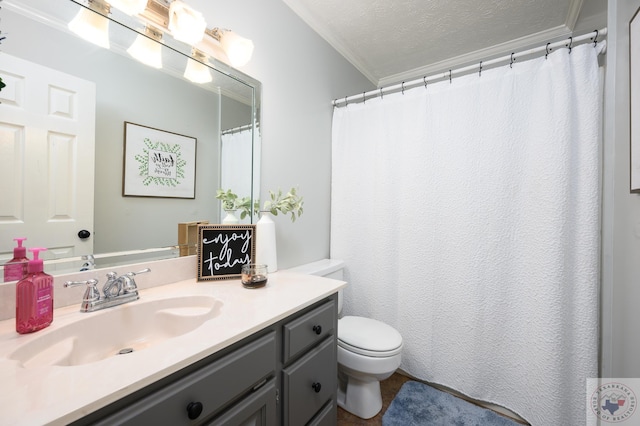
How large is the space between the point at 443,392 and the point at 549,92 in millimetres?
1775

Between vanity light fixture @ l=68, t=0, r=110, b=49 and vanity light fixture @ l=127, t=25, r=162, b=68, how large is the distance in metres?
0.08

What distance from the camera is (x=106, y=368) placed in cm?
55

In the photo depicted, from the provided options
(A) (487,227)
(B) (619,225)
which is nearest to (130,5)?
(A) (487,227)

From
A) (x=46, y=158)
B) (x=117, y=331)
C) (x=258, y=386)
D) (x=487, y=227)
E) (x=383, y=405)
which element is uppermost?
(x=46, y=158)

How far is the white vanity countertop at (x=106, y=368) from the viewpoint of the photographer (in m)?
0.43

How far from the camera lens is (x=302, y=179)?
5.74 feet

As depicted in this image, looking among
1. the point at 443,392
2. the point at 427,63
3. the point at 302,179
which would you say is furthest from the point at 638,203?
the point at 427,63

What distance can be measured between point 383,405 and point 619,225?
145cm

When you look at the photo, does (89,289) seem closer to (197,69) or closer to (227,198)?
(227,198)

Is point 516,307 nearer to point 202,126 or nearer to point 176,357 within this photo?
point 176,357

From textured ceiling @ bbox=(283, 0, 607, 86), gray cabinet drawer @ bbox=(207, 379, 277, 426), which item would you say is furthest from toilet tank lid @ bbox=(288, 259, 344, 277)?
textured ceiling @ bbox=(283, 0, 607, 86)

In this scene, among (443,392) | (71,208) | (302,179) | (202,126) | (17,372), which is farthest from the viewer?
(302,179)

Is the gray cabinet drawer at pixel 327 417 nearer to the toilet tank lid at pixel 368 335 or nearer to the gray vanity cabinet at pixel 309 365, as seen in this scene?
the gray vanity cabinet at pixel 309 365

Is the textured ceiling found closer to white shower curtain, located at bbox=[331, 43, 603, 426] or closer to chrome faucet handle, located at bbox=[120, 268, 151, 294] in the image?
white shower curtain, located at bbox=[331, 43, 603, 426]
